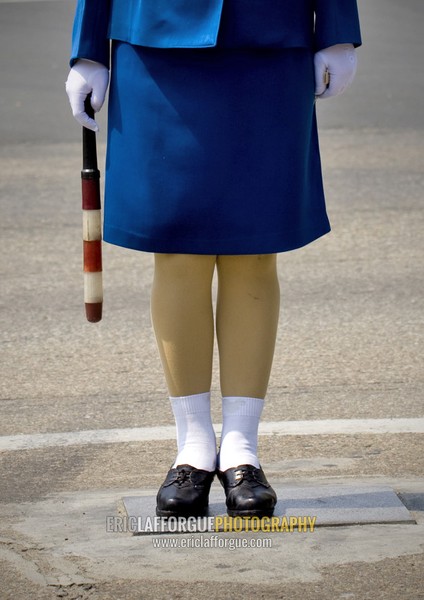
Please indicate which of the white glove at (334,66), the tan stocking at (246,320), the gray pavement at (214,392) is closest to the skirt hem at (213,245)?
the tan stocking at (246,320)

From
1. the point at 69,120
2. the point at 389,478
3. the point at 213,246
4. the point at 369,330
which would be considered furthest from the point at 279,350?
the point at 69,120

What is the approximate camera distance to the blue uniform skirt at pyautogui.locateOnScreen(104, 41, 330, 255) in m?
3.28

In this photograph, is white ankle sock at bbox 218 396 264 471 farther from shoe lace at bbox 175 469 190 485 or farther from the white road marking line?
the white road marking line

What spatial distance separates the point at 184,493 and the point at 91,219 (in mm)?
754

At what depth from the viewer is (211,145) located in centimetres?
328

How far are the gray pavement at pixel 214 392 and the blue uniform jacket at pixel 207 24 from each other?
3.91 feet

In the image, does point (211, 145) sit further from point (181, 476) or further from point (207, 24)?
point (181, 476)

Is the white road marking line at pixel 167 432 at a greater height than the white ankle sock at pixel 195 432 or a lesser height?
lesser

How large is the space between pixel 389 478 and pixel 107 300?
2.57m

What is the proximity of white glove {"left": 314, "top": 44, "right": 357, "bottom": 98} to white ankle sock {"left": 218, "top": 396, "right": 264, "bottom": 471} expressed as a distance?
840mm

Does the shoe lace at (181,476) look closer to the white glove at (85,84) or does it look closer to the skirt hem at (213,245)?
the skirt hem at (213,245)

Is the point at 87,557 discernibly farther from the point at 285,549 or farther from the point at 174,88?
the point at 174,88

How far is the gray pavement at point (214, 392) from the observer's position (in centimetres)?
303

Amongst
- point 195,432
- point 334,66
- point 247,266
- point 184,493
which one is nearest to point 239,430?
point 195,432
